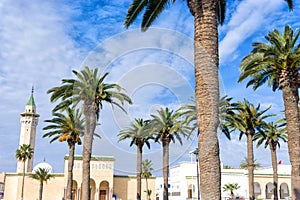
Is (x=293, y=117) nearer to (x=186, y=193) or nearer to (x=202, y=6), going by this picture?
(x=202, y=6)

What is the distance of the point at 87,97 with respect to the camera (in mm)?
26047

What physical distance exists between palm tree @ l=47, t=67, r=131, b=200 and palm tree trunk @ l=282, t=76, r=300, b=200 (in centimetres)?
1186

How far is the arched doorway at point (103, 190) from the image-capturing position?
5684cm

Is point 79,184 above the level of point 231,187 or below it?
above

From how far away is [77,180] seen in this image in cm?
5431

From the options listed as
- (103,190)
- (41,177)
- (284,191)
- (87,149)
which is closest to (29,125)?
(41,177)

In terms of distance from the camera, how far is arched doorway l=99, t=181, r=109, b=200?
56.8 metres

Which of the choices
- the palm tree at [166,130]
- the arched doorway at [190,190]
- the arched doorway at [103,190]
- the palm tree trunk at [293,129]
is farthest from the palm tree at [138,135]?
the palm tree trunk at [293,129]

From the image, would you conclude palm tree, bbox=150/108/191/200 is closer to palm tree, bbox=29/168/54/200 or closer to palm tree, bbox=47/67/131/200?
palm tree, bbox=47/67/131/200

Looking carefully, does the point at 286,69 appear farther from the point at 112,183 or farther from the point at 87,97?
the point at 112,183

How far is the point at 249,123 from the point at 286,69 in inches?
566

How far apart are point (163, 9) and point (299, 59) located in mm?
9394

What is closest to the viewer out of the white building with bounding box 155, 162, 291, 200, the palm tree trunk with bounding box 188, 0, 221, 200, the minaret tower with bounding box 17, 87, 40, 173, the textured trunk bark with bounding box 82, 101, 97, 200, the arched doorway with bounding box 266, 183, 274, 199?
the palm tree trunk with bounding box 188, 0, 221, 200

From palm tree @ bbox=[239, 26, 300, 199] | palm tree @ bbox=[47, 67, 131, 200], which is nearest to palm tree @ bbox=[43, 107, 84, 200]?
palm tree @ bbox=[47, 67, 131, 200]
